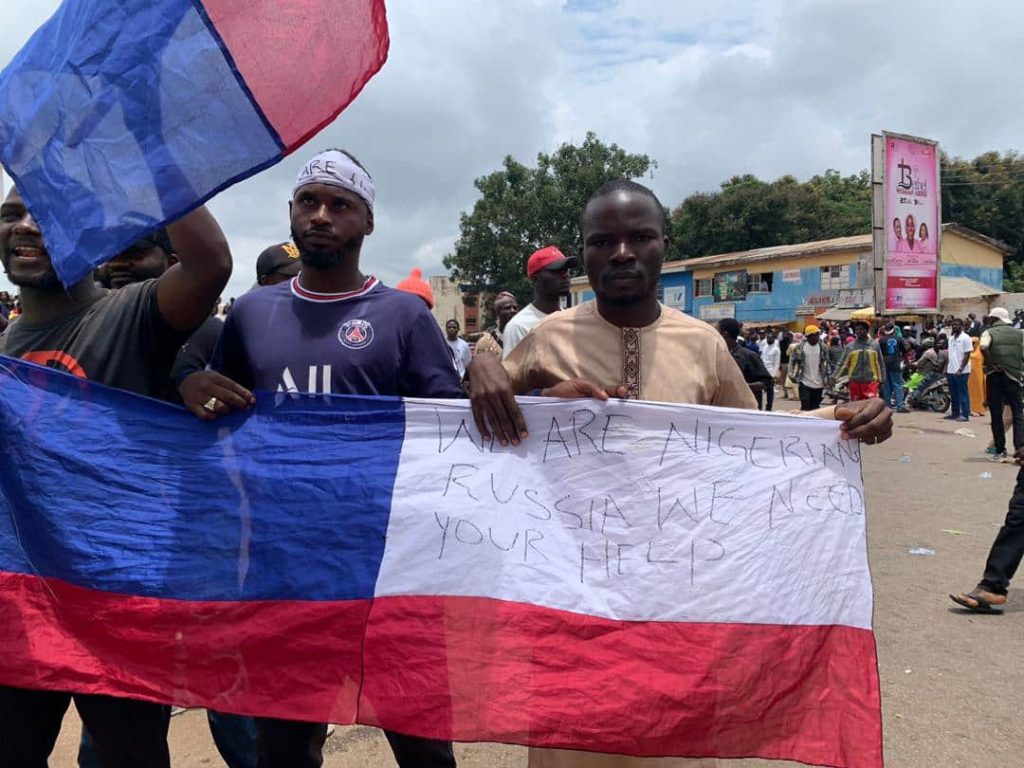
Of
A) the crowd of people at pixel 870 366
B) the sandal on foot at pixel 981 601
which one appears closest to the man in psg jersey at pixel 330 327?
the sandal on foot at pixel 981 601

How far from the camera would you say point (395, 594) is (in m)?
1.90

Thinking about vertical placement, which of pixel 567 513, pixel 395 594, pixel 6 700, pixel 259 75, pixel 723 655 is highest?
pixel 259 75

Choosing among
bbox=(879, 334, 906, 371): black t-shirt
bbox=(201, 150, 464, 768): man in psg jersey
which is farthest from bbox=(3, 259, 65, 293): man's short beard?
bbox=(879, 334, 906, 371): black t-shirt

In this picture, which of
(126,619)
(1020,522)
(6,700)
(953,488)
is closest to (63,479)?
(126,619)

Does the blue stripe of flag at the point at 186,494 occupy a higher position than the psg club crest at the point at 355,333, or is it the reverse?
→ the psg club crest at the point at 355,333

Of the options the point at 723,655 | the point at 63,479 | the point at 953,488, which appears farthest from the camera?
the point at 953,488

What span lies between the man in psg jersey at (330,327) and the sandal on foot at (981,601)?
3.71m

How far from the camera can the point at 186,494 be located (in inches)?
78.9

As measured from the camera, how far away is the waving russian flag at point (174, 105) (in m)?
1.66

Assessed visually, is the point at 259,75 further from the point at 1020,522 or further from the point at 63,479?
the point at 1020,522

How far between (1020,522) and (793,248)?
3005cm

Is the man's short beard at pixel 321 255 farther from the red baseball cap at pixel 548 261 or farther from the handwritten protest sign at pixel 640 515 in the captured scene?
the red baseball cap at pixel 548 261

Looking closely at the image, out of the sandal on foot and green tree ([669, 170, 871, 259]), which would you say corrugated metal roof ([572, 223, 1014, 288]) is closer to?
green tree ([669, 170, 871, 259])

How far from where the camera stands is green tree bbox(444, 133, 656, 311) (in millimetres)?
37344
